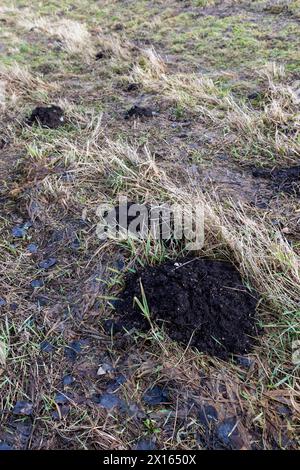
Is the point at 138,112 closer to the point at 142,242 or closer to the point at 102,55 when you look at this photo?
the point at 142,242

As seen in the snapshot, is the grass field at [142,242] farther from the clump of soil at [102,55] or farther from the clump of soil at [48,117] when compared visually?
the clump of soil at [102,55]

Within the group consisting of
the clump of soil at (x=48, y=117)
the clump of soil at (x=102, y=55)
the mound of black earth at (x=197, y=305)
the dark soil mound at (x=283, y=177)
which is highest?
the clump of soil at (x=102, y=55)

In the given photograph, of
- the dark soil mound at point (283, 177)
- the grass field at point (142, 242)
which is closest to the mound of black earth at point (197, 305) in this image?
the grass field at point (142, 242)

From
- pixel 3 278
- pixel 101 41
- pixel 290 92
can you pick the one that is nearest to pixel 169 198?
pixel 3 278

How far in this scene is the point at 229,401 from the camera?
1837 mm

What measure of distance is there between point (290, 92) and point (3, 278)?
3.50m

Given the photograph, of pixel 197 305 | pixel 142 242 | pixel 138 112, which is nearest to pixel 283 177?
pixel 142 242

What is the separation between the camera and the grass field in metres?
1.84

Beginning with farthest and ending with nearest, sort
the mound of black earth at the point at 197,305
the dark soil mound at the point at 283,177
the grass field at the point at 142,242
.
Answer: the dark soil mound at the point at 283,177, the mound of black earth at the point at 197,305, the grass field at the point at 142,242

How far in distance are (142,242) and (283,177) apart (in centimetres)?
144

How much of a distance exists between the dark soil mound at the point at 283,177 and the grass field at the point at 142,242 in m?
0.06

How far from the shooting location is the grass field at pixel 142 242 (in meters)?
1.84

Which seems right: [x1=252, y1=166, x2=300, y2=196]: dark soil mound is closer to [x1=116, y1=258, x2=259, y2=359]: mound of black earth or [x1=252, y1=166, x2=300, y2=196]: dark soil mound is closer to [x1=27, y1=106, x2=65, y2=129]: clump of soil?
[x1=116, y1=258, x2=259, y2=359]: mound of black earth

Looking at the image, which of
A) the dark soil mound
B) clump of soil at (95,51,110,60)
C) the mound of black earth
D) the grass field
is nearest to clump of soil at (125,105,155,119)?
the grass field
